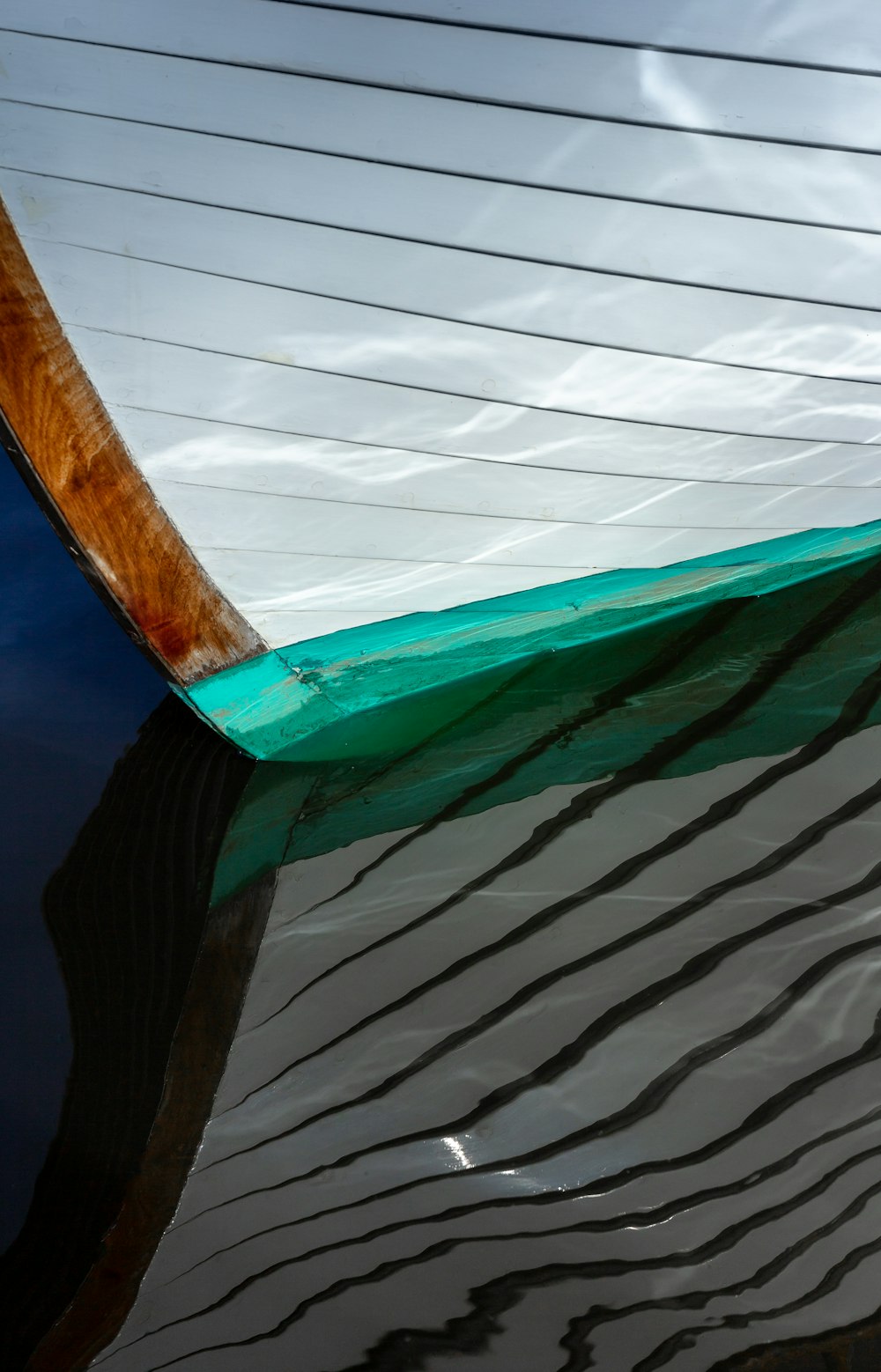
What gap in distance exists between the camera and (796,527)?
2568 millimetres

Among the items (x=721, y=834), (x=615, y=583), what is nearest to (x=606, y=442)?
(x=615, y=583)

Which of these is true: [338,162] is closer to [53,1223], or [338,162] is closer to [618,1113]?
[618,1113]

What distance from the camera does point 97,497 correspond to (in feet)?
6.91

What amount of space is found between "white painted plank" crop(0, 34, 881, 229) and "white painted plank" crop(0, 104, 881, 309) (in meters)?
0.02

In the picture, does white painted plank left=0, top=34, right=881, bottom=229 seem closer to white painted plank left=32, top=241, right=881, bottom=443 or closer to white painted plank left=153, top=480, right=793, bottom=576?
white painted plank left=32, top=241, right=881, bottom=443

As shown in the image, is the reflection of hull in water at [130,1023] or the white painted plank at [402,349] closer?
the reflection of hull in water at [130,1023]

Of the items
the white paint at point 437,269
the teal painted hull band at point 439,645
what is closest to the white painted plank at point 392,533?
the white paint at point 437,269

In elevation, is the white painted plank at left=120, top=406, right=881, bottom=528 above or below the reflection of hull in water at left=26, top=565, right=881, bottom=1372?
above

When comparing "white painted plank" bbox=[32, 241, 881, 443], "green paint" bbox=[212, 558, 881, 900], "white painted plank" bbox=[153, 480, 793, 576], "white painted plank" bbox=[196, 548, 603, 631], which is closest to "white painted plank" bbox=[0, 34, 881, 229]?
"white painted plank" bbox=[32, 241, 881, 443]

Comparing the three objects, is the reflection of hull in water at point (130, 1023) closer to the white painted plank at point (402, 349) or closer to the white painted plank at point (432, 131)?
the white painted plank at point (402, 349)

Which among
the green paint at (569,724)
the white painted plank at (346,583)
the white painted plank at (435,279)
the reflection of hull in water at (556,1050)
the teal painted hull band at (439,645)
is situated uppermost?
the white painted plank at (435,279)

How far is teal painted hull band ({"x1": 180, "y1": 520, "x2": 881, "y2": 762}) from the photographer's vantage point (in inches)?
95.3

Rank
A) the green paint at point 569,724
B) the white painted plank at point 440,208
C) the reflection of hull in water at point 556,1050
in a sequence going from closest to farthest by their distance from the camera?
1. the reflection of hull in water at point 556,1050
2. the white painted plank at point 440,208
3. the green paint at point 569,724

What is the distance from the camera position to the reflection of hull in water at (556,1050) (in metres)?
1.43
